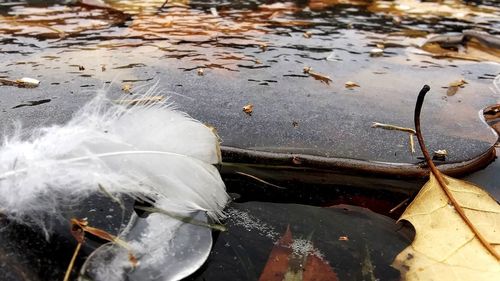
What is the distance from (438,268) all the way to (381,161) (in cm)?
55

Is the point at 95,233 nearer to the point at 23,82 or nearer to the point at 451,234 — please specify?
the point at 451,234

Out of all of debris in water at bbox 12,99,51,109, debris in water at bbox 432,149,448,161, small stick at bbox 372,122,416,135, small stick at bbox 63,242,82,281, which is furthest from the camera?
debris in water at bbox 12,99,51,109

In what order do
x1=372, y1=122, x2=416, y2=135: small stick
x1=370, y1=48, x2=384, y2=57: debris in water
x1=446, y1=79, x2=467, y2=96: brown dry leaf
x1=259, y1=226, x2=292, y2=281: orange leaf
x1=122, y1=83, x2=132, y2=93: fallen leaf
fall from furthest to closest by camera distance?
x1=370, y1=48, x2=384, y2=57: debris in water
x1=446, y1=79, x2=467, y2=96: brown dry leaf
x1=122, y1=83, x2=132, y2=93: fallen leaf
x1=372, y1=122, x2=416, y2=135: small stick
x1=259, y1=226, x2=292, y2=281: orange leaf

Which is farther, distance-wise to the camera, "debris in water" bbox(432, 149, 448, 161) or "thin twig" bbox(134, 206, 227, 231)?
"debris in water" bbox(432, 149, 448, 161)

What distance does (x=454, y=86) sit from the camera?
247 centimetres

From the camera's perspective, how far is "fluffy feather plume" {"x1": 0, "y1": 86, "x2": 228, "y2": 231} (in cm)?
127

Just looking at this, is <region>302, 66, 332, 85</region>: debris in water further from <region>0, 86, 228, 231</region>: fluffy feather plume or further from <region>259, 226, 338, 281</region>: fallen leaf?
<region>259, 226, 338, 281</region>: fallen leaf

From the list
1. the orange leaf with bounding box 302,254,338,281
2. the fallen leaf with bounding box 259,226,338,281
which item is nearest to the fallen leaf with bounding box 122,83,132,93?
the fallen leaf with bounding box 259,226,338,281

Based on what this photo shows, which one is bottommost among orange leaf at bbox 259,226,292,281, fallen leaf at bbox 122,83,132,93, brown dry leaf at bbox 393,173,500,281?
orange leaf at bbox 259,226,292,281

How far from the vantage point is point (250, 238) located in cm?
139

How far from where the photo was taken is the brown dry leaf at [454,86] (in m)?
2.38

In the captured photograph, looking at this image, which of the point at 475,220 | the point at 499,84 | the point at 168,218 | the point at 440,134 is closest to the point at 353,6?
the point at 499,84

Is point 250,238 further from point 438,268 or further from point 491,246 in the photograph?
point 491,246

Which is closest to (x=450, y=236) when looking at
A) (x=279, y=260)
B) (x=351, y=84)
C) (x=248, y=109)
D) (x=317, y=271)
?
(x=317, y=271)
